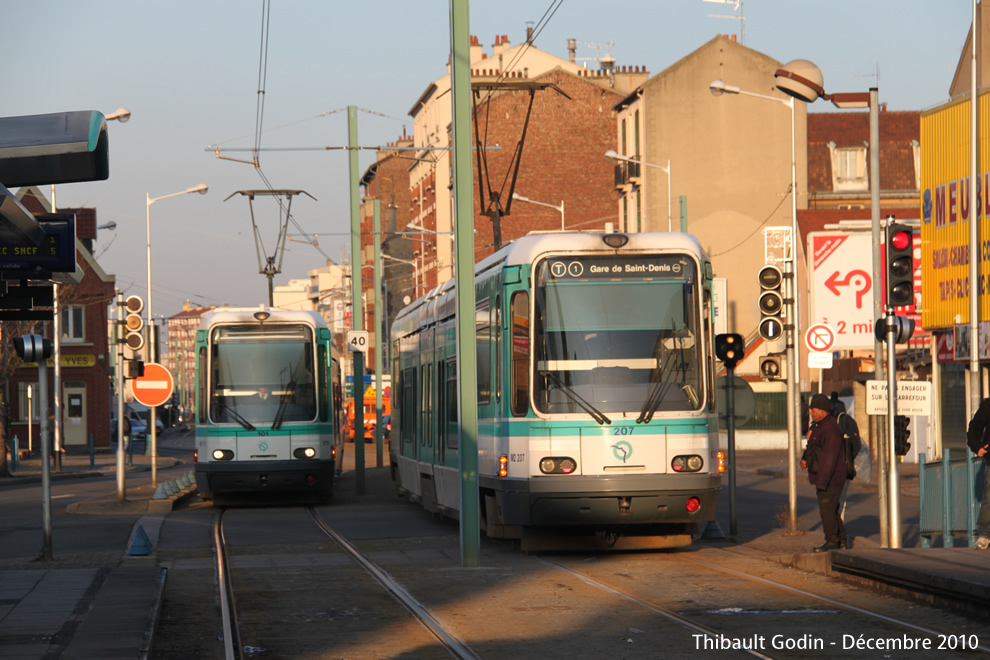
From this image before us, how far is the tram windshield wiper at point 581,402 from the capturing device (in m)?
14.6

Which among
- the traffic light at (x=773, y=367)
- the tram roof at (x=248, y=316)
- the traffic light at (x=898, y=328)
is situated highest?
the tram roof at (x=248, y=316)

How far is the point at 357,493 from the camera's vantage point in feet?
91.8

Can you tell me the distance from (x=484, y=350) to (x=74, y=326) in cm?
5330

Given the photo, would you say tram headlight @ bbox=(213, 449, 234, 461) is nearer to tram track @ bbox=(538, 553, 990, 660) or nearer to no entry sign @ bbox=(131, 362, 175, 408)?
no entry sign @ bbox=(131, 362, 175, 408)

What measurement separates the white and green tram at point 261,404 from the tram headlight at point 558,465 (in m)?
9.50

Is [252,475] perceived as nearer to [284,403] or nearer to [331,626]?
Result: [284,403]

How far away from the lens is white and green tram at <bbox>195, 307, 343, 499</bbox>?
23.1m

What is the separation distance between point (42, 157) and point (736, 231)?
177 ft

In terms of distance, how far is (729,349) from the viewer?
1775 centimetres

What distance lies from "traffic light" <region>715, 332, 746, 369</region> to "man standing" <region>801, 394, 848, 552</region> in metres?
2.25

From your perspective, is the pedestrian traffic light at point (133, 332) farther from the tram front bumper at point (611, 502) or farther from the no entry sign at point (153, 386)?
the tram front bumper at point (611, 502)

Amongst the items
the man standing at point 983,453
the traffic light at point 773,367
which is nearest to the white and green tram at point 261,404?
the traffic light at point 773,367

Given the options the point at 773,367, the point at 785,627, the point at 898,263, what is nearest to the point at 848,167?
the point at 773,367

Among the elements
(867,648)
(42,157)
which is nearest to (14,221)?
(42,157)
